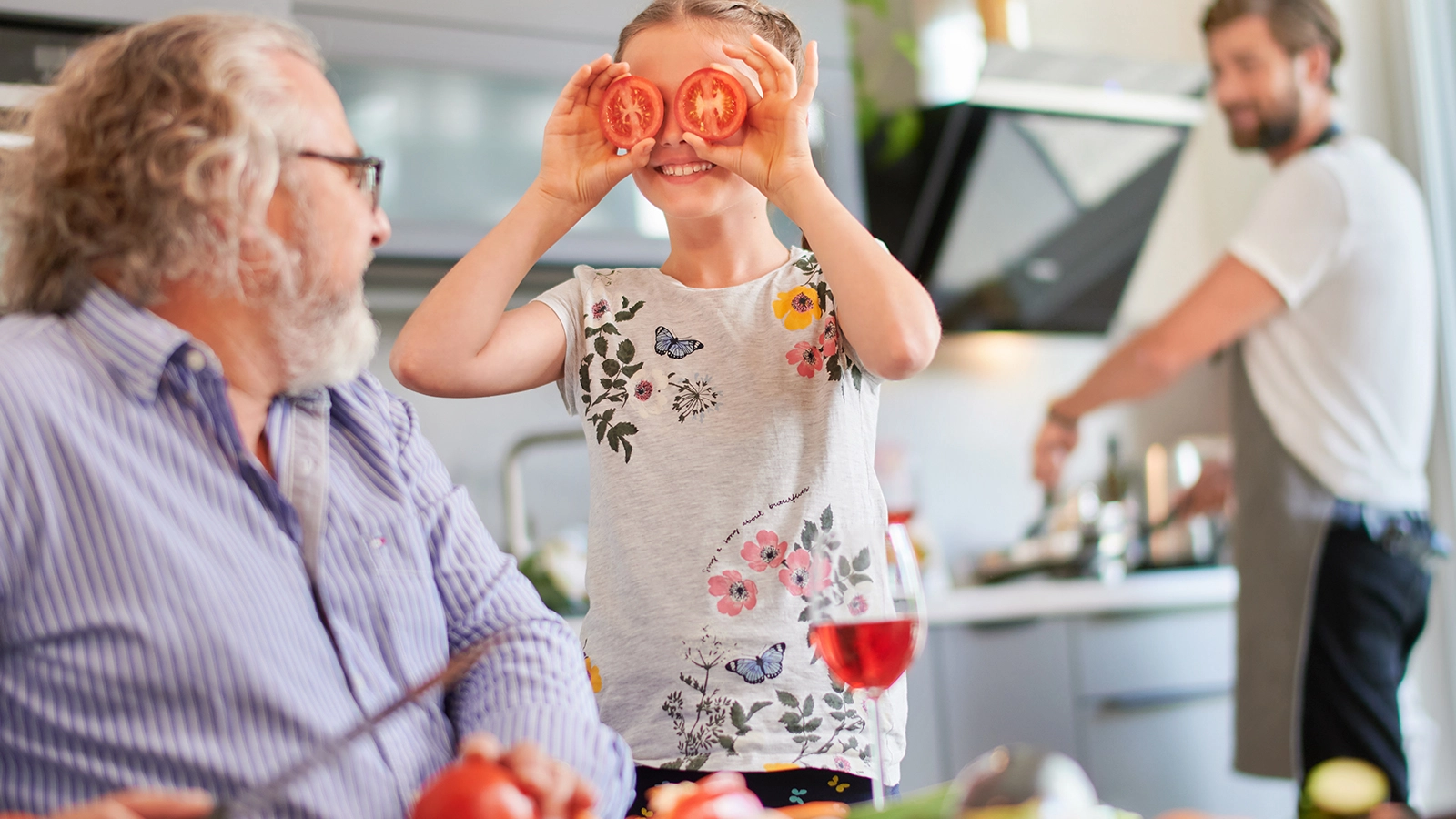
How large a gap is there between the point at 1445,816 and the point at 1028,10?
125 inches

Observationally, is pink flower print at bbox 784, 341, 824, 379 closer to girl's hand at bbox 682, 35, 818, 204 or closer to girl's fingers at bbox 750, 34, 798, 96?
girl's hand at bbox 682, 35, 818, 204

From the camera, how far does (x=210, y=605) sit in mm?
770

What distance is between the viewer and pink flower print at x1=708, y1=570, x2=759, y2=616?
3.71 feet

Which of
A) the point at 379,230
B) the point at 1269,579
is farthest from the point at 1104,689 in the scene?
the point at 379,230

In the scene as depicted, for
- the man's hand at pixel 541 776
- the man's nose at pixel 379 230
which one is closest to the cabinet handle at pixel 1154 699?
the man's nose at pixel 379 230

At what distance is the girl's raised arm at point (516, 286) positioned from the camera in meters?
1.16

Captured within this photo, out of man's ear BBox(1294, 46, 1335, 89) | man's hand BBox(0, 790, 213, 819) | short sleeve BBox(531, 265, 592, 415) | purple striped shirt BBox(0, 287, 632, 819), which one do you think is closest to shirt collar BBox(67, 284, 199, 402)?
purple striped shirt BBox(0, 287, 632, 819)

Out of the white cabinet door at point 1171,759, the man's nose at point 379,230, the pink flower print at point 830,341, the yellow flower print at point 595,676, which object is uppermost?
the man's nose at point 379,230

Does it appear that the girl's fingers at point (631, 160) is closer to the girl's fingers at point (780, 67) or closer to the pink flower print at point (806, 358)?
the girl's fingers at point (780, 67)

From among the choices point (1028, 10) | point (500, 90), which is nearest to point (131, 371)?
point (500, 90)

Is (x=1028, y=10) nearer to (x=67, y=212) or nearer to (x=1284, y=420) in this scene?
(x=1284, y=420)

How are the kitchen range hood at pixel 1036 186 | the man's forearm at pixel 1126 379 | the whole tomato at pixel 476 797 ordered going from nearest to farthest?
the whole tomato at pixel 476 797, the man's forearm at pixel 1126 379, the kitchen range hood at pixel 1036 186

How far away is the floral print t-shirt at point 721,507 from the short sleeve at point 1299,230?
147cm

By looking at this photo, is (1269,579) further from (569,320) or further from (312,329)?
(312,329)
